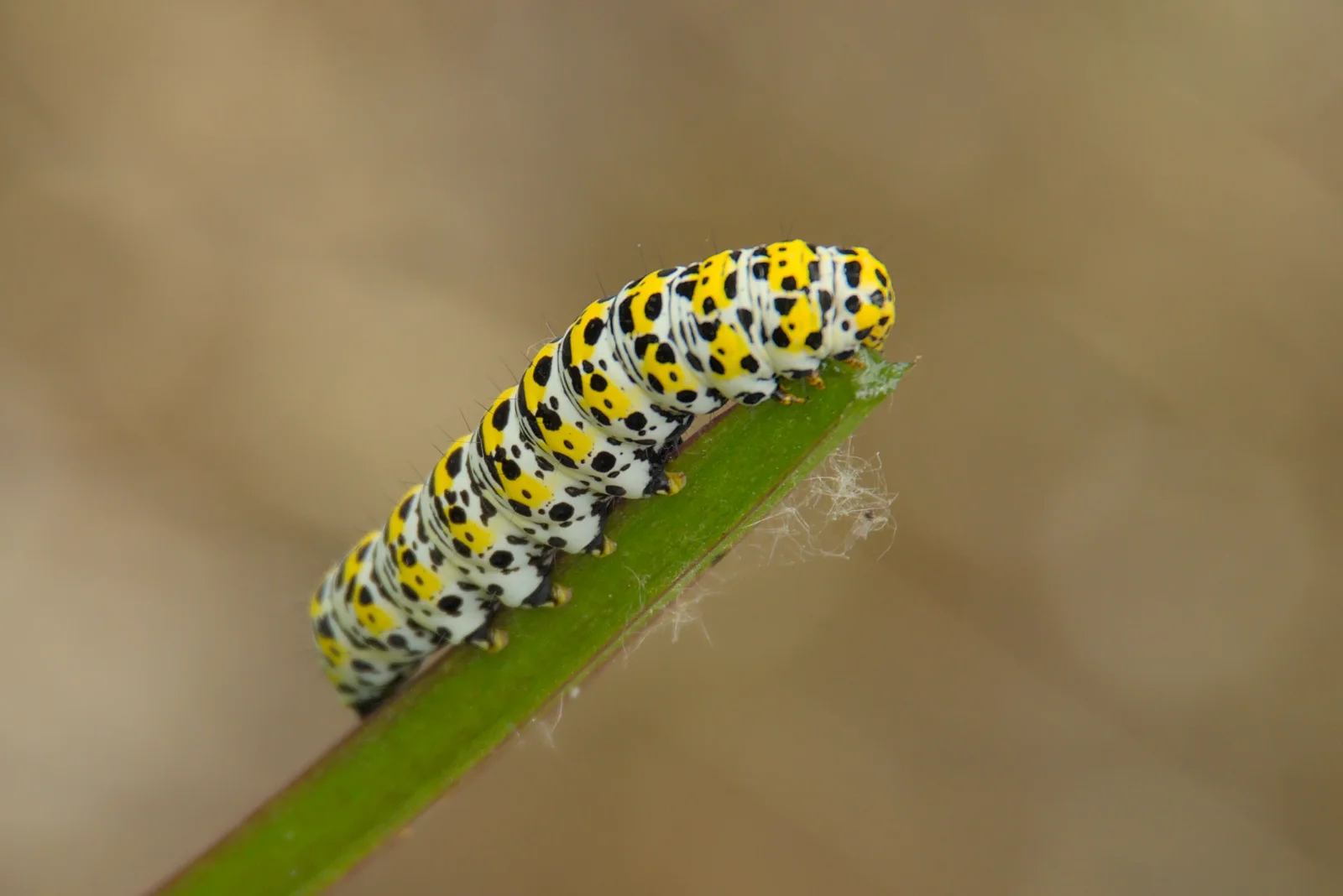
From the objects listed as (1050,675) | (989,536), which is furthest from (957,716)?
(989,536)

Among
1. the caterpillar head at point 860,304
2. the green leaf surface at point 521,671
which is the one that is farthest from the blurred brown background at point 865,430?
the green leaf surface at point 521,671

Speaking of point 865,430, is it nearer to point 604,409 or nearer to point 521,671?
point 604,409

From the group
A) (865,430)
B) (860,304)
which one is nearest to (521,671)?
(860,304)

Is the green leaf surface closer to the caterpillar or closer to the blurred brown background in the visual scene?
the caterpillar

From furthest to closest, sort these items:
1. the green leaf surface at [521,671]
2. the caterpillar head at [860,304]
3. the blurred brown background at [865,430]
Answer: the blurred brown background at [865,430], the caterpillar head at [860,304], the green leaf surface at [521,671]

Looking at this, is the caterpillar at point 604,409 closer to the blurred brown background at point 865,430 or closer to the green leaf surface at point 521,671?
the green leaf surface at point 521,671

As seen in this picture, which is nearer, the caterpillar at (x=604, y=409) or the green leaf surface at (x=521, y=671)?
the green leaf surface at (x=521, y=671)
